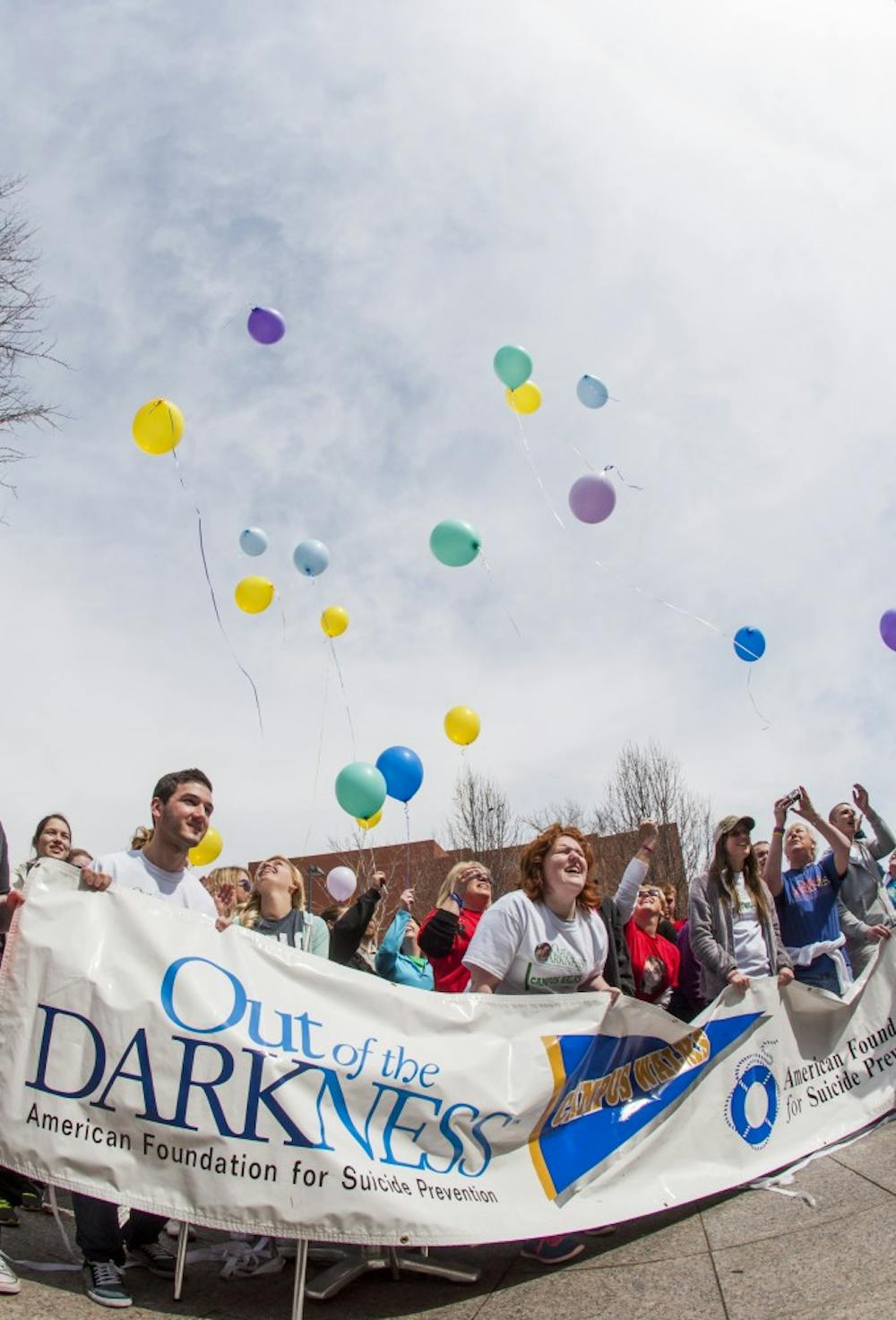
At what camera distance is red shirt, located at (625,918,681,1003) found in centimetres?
567

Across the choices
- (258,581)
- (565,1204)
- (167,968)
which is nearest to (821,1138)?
(565,1204)

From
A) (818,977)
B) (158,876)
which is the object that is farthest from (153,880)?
(818,977)

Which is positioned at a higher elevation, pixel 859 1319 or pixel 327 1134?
pixel 327 1134

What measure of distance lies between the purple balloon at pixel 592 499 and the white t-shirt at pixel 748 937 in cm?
413

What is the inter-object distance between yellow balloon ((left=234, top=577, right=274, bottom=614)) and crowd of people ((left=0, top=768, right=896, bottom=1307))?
4.05 metres

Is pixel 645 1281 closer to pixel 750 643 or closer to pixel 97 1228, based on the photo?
pixel 97 1228

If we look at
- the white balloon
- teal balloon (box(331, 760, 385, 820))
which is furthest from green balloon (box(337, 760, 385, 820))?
the white balloon

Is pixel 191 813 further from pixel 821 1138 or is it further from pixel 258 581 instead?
pixel 258 581

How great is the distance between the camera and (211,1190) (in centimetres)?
317

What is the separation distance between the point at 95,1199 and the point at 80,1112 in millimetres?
323

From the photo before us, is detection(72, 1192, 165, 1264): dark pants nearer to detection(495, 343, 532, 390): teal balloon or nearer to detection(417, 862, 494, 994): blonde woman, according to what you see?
detection(417, 862, 494, 994): blonde woman

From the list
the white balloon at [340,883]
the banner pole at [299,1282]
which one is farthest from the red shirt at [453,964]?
the white balloon at [340,883]

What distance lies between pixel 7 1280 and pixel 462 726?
25.8ft

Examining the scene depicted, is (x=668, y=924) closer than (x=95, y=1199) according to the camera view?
No
